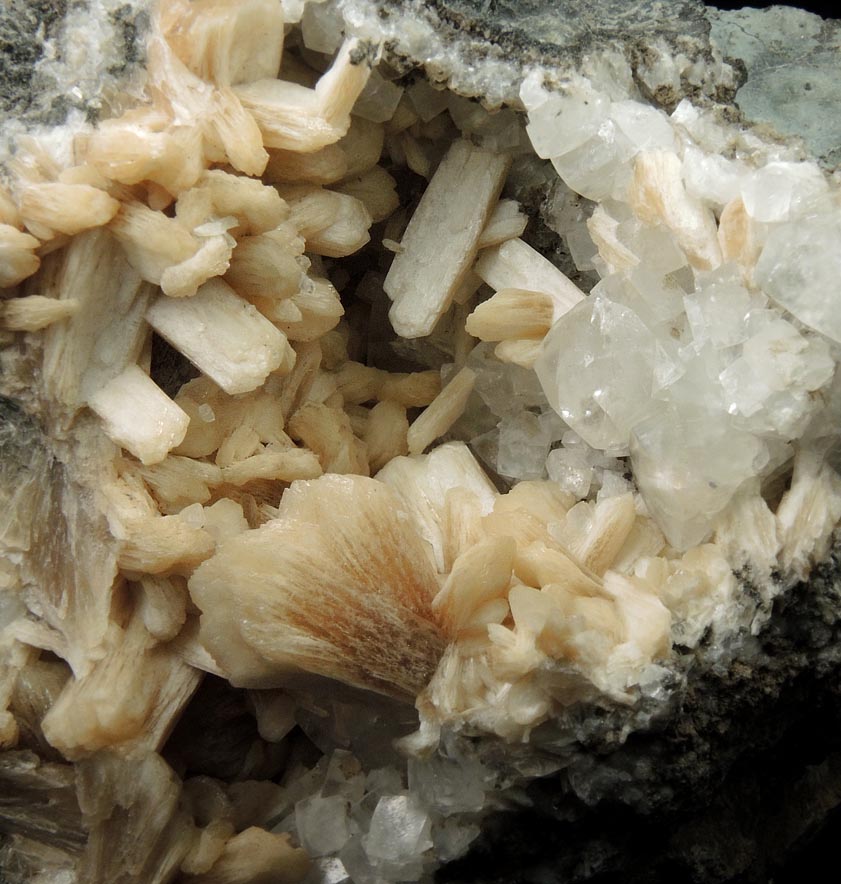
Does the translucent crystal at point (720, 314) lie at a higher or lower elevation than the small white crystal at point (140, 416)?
higher

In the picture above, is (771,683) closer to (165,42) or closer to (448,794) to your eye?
(448,794)

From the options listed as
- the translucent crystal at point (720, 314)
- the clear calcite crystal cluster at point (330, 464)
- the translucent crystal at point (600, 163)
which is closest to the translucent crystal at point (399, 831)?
the clear calcite crystal cluster at point (330, 464)

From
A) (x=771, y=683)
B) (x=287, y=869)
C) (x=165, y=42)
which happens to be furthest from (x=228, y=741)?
(x=165, y=42)

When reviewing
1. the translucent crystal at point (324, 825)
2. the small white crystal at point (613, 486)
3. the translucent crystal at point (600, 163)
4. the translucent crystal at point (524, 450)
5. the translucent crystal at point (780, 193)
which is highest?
the translucent crystal at point (780, 193)

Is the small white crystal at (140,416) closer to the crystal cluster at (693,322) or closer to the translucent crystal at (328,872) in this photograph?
the crystal cluster at (693,322)

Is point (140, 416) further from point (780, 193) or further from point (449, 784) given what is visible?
point (780, 193)

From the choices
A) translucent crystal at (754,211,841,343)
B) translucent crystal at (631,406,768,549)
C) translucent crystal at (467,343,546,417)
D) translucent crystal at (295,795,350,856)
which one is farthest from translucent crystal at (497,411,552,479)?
translucent crystal at (295,795,350,856)

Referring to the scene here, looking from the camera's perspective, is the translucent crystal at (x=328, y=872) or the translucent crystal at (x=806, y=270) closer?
the translucent crystal at (x=806, y=270)
